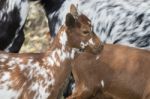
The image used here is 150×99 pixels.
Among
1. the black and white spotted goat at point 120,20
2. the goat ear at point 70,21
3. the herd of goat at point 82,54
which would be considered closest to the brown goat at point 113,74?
the herd of goat at point 82,54

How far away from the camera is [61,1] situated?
8.88 metres

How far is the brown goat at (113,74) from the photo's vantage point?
768 centimetres

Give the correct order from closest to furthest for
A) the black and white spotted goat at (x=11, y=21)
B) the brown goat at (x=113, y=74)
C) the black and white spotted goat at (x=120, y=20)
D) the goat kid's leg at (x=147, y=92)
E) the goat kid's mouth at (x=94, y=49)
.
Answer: the goat kid's mouth at (x=94, y=49) < the goat kid's leg at (x=147, y=92) < the brown goat at (x=113, y=74) < the black and white spotted goat at (x=120, y=20) < the black and white spotted goat at (x=11, y=21)

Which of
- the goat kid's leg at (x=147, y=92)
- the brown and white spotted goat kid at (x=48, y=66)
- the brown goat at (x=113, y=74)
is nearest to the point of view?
the brown and white spotted goat kid at (x=48, y=66)

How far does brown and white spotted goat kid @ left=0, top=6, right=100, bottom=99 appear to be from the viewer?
23.0ft

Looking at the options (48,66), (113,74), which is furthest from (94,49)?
(113,74)

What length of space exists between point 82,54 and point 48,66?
716mm

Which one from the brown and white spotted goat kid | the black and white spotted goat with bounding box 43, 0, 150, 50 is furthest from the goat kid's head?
the black and white spotted goat with bounding box 43, 0, 150, 50

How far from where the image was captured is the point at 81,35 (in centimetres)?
714

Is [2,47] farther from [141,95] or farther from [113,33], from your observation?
[141,95]

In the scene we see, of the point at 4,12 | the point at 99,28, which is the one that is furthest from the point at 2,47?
the point at 99,28

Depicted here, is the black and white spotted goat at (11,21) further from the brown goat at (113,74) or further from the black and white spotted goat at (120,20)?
the brown goat at (113,74)

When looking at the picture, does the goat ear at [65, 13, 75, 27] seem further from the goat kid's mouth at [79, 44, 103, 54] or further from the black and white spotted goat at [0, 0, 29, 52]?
the black and white spotted goat at [0, 0, 29, 52]

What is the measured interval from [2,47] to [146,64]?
1800mm
